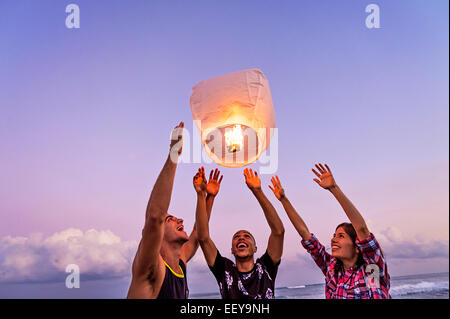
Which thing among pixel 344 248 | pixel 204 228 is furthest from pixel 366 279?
pixel 204 228

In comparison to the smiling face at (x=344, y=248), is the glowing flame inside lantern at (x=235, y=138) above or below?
above

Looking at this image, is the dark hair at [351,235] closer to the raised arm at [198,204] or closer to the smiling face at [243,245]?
the smiling face at [243,245]

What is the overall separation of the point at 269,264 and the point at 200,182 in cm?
116

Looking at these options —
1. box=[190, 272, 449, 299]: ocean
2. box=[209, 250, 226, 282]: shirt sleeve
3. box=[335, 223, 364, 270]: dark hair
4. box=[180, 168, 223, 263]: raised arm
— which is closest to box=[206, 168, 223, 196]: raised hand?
box=[180, 168, 223, 263]: raised arm

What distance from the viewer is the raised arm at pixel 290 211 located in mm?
4321

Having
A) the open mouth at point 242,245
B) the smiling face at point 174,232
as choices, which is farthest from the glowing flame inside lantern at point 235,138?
the open mouth at point 242,245

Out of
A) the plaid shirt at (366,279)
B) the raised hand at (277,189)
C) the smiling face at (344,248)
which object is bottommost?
the plaid shirt at (366,279)

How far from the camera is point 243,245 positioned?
165 inches

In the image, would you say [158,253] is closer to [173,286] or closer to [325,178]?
[173,286]

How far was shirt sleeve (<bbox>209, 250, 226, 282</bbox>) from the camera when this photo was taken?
162 inches

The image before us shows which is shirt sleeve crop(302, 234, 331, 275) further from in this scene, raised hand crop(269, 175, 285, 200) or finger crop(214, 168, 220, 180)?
finger crop(214, 168, 220, 180)
